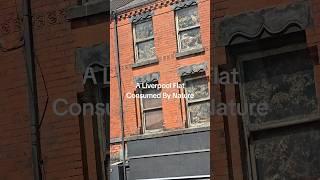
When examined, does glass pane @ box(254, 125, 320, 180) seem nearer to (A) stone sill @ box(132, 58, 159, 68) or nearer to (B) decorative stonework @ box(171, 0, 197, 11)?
(A) stone sill @ box(132, 58, 159, 68)

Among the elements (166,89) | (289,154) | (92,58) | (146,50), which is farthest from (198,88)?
(92,58)

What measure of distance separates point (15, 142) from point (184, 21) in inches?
66.7

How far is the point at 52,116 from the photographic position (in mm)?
4266

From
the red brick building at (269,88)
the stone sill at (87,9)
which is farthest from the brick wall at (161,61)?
the stone sill at (87,9)

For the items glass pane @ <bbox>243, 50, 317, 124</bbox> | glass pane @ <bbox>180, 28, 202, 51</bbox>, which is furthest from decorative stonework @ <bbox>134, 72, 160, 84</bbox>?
glass pane @ <bbox>243, 50, 317, 124</bbox>

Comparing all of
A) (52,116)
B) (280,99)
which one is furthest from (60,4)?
(280,99)

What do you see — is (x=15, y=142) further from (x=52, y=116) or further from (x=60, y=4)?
(x=60, y=4)

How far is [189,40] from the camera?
11.4ft

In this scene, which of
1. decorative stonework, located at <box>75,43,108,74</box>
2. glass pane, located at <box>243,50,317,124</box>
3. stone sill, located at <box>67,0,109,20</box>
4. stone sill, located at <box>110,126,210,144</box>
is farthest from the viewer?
stone sill, located at <box>67,0,109,20</box>

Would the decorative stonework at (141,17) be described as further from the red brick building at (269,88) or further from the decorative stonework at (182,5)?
the red brick building at (269,88)

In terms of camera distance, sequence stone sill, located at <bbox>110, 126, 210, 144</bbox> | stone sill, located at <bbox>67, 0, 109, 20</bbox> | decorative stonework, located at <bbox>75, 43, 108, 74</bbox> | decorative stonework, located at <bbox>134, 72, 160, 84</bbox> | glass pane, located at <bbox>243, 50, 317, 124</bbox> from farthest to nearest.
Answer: stone sill, located at <bbox>67, 0, 109, 20</bbox> → decorative stonework, located at <bbox>75, 43, 108, 74</bbox> → glass pane, located at <bbox>243, 50, 317, 124</bbox> → decorative stonework, located at <bbox>134, 72, 160, 84</bbox> → stone sill, located at <bbox>110, 126, 210, 144</bbox>

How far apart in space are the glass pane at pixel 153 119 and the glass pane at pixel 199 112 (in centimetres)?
19

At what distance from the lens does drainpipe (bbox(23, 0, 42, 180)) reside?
4.22 m

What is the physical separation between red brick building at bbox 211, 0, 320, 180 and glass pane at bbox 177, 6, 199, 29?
0.21 meters
